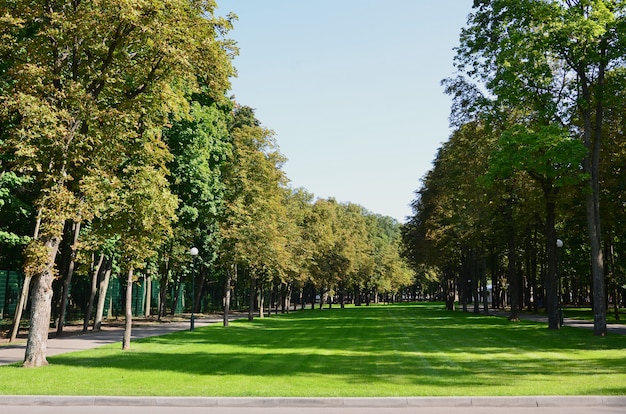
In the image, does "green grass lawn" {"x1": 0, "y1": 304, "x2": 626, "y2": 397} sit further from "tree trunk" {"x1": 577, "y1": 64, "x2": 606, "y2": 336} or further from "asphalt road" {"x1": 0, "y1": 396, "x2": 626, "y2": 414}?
"tree trunk" {"x1": 577, "y1": 64, "x2": 606, "y2": 336}

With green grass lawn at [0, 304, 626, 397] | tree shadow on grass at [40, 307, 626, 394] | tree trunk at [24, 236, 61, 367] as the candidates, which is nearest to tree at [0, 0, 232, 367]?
tree trunk at [24, 236, 61, 367]

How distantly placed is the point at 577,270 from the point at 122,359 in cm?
4631

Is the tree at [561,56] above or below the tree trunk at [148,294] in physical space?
above

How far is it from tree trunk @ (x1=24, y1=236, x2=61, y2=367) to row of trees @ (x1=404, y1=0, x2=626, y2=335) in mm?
20190

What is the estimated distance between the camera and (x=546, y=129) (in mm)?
25859

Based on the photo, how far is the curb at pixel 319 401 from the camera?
10664 mm

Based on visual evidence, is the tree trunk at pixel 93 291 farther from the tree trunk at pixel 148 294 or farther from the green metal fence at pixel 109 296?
the tree trunk at pixel 148 294

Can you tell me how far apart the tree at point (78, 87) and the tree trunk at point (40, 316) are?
0.10 feet

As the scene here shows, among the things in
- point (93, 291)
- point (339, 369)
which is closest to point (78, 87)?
point (339, 369)

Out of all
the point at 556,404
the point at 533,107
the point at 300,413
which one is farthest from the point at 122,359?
the point at 533,107

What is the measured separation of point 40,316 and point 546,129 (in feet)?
72.4

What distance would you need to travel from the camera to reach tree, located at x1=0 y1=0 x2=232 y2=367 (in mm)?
15688

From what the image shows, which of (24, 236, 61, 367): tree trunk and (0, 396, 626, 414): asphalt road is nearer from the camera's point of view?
(0, 396, 626, 414): asphalt road

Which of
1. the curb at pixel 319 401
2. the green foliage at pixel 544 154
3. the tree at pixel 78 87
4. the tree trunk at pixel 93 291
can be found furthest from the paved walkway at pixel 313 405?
the tree trunk at pixel 93 291
